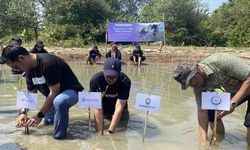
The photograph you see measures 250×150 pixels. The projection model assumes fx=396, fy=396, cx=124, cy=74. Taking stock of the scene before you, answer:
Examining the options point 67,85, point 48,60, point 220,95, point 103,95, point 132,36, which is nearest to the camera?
point 220,95

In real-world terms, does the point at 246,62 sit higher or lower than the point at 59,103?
higher

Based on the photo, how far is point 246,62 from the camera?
216 inches

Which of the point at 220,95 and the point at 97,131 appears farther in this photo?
the point at 97,131

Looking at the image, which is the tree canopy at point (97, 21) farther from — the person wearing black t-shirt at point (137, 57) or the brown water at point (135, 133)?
the brown water at point (135, 133)

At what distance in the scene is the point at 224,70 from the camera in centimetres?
538

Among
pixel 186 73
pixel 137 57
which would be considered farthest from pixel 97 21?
pixel 186 73

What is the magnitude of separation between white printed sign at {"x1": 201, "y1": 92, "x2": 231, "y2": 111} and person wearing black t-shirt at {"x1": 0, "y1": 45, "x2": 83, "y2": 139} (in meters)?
1.99

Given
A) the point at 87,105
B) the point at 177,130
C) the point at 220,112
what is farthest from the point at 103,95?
the point at 220,112

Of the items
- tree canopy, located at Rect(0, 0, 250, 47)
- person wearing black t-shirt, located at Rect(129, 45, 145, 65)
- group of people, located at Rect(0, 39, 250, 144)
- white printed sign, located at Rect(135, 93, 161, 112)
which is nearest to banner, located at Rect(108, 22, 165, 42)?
person wearing black t-shirt, located at Rect(129, 45, 145, 65)

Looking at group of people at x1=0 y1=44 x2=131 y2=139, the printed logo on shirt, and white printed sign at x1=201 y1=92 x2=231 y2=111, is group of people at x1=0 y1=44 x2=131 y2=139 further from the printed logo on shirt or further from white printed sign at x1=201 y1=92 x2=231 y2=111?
white printed sign at x1=201 y1=92 x2=231 y2=111

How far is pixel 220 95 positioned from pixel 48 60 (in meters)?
2.51

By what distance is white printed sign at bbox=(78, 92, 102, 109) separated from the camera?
6.07 m

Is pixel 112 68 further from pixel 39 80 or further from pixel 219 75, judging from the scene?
pixel 219 75

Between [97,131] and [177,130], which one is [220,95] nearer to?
[177,130]
